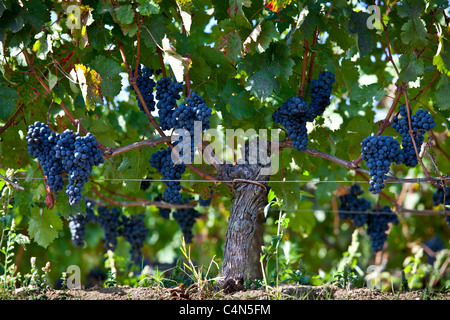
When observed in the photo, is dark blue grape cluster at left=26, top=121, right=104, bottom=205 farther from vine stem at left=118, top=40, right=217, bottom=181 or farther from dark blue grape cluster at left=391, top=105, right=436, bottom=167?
dark blue grape cluster at left=391, top=105, right=436, bottom=167

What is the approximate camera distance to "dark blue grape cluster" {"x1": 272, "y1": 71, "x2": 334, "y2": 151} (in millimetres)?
2414

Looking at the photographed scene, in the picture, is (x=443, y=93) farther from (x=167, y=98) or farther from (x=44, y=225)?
(x=44, y=225)

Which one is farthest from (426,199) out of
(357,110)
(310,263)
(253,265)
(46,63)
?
(46,63)

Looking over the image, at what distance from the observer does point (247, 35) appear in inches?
94.4

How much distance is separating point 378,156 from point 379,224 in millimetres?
1330

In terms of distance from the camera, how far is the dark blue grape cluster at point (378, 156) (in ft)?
7.29

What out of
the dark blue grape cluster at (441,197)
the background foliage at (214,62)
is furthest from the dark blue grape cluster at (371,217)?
the dark blue grape cluster at (441,197)

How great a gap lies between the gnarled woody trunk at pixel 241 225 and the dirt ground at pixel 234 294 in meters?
0.11

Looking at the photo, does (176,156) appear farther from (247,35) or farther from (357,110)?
(357,110)

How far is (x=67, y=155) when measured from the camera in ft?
7.25

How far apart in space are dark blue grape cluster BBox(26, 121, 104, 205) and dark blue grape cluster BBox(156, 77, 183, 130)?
32 centimetres

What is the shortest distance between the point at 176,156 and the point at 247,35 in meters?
0.64

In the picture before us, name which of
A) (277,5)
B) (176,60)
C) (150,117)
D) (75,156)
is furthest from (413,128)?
(75,156)

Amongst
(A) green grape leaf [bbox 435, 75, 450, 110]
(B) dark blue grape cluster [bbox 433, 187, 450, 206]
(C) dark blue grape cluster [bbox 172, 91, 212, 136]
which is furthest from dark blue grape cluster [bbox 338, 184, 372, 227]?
(C) dark blue grape cluster [bbox 172, 91, 212, 136]
